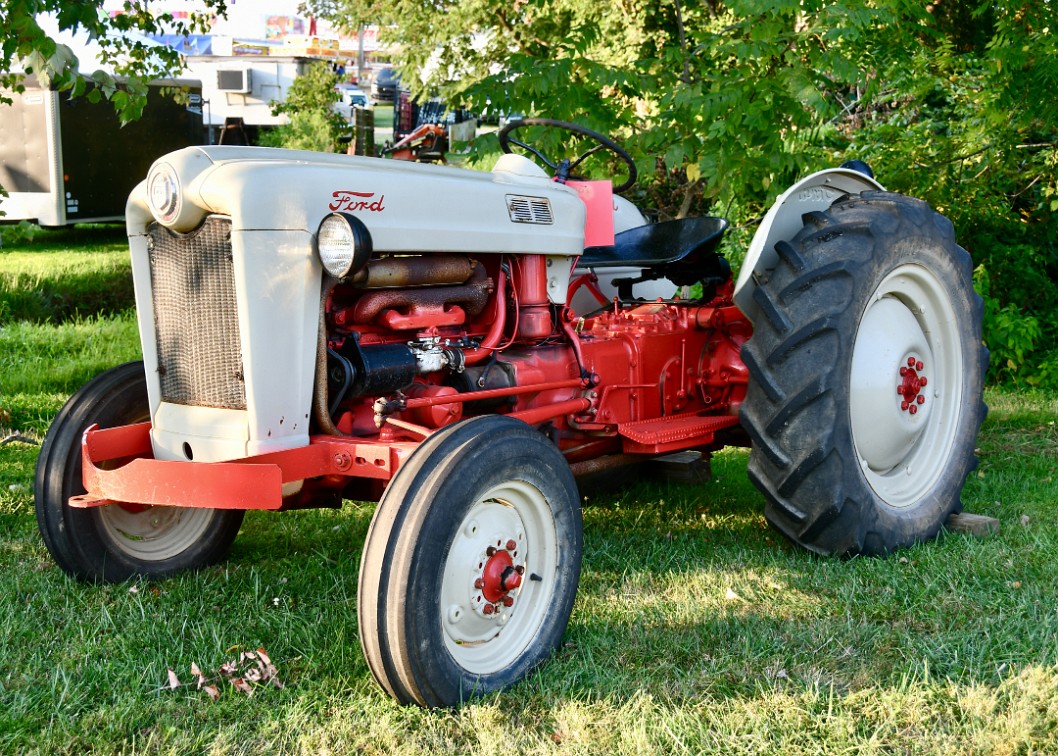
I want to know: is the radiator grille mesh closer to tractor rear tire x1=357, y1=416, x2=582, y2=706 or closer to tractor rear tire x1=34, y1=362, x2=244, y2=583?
tractor rear tire x1=34, y1=362, x2=244, y2=583

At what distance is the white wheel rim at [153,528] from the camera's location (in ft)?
12.0

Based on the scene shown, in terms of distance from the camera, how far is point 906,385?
13.6 ft

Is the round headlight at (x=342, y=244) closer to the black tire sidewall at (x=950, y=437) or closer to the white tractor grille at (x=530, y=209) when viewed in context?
the white tractor grille at (x=530, y=209)

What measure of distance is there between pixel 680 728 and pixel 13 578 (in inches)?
93.2

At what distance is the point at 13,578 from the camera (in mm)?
3648

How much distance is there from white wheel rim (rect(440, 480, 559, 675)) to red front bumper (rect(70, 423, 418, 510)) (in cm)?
29

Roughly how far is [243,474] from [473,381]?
0.89 m

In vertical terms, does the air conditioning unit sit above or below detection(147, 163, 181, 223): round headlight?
above

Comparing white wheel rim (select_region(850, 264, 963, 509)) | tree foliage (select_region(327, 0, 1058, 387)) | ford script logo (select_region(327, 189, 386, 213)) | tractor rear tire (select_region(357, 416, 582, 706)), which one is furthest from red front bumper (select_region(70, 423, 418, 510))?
tree foliage (select_region(327, 0, 1058, 387))

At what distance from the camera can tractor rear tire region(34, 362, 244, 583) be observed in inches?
138

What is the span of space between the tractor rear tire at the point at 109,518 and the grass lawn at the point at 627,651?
94mm

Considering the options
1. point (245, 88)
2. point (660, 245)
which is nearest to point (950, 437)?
point (660, 245)

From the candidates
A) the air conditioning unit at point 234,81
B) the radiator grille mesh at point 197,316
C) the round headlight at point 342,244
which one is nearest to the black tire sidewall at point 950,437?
the round headlight at point 342,244

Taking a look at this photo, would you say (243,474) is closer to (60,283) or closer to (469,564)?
(469,564)
